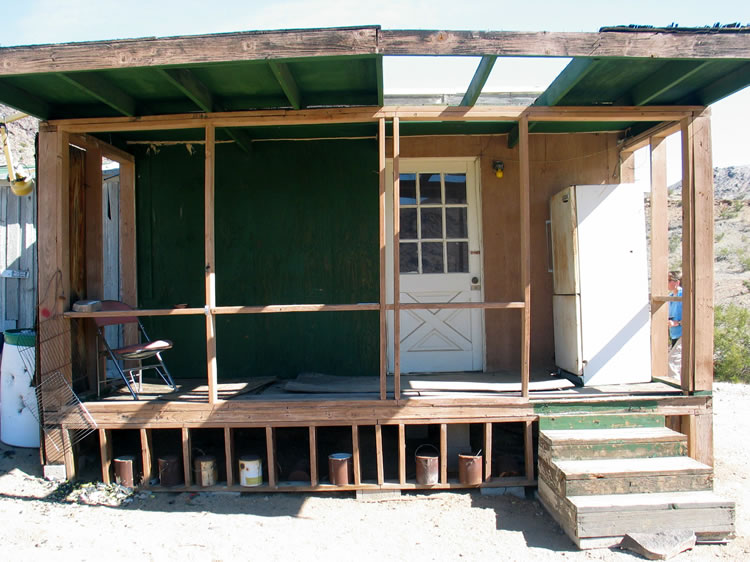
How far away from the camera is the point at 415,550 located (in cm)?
330

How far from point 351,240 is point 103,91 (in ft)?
8.14

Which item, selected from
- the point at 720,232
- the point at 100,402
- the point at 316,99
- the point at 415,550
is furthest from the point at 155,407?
the point at 720,232

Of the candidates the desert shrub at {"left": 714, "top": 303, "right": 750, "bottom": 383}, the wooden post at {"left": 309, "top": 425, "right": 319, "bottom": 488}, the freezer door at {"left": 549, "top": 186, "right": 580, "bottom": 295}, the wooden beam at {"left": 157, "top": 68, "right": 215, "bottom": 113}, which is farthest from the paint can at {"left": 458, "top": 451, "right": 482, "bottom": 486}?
the desert shrub at {"left": 714, "top": 303, "right": 750, "bottom": 383}

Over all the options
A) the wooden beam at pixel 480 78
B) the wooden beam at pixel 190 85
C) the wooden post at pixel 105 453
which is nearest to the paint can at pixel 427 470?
the wooden post at pixel 105 453

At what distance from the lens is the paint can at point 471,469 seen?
3963 mm

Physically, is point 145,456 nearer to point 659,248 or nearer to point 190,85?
point 190,85

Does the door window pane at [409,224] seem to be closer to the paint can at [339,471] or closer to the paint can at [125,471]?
the paint can at [339,471]

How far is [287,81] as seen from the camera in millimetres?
3590

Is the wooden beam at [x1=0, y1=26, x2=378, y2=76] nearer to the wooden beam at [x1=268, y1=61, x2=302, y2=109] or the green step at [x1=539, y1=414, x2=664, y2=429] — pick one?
the wooden beam at [x1=268, y1=61, x2=302, y2=109]

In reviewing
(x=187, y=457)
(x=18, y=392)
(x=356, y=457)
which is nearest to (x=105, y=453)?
(x=187, y=457)

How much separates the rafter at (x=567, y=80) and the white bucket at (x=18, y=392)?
459 centimetres

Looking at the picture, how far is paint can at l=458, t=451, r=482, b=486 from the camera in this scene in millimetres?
3963

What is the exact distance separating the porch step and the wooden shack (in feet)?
0.04

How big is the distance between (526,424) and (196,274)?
3432 millimetres
